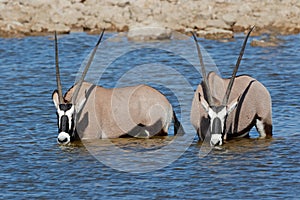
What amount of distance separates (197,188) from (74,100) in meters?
3.01

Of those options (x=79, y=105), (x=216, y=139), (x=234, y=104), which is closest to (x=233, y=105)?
(x=234, y=104)

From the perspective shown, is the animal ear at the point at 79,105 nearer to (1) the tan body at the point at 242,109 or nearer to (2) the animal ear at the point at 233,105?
(1) the tan body at the point at 242,109

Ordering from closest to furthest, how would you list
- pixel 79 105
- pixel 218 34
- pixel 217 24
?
pixel 79 105, pixel 218 34, pixel 217 24

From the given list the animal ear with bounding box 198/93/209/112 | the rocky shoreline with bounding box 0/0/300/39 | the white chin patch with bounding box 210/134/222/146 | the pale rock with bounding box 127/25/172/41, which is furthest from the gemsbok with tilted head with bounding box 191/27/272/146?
the rocky shoreline with bounding box 0/0/300/39

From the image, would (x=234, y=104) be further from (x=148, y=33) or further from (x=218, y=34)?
(x=218, y=34)

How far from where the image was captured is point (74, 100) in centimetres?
1210

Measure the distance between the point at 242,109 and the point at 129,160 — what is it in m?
2.02

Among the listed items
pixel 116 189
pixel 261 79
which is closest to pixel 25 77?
pixel 261 79

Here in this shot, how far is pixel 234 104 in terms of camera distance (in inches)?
452

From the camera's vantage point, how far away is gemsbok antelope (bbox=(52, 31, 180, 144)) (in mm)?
12273

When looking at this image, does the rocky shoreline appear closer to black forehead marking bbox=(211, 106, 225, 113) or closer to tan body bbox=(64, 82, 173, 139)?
tan body bbox=(64, 82, 173, 139)

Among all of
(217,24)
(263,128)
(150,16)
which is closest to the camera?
(263,128)

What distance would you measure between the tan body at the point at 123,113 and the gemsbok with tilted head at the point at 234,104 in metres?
0.71

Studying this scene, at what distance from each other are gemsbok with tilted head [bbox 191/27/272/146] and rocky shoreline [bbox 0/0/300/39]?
406 inches
